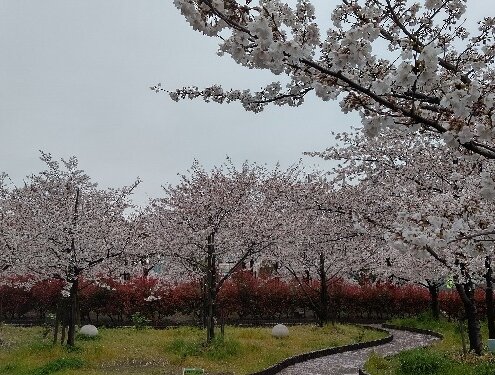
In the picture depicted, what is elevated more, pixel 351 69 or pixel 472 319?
pixel 351 69

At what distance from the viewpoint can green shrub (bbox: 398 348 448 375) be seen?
9516 millimetres

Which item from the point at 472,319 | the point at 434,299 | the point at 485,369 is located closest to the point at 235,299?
the point at 434,299

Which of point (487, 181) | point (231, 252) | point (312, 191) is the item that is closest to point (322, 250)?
point (231, 252)

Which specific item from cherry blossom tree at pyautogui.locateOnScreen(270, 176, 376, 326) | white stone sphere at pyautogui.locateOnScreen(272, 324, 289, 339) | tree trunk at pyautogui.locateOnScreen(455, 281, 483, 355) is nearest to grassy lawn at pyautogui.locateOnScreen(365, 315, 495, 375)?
tree trunk at pyautogui.locateOnScreen(455, 281, 483, 355)

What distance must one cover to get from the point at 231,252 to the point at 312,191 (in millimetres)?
3864

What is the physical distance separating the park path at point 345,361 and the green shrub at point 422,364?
6.68 ft

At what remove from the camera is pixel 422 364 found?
963cm

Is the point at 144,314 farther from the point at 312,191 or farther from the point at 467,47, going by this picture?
the point at 467,47

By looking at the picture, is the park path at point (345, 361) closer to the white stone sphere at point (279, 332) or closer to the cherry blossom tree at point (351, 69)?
the white stone sphere at point (279, 332)

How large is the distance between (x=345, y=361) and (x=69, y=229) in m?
8.35

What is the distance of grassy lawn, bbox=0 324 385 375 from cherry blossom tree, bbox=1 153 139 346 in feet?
4.30

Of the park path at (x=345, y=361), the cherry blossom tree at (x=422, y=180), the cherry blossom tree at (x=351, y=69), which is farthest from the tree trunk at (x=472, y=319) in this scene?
the cherry blossom tree at (x=351, y=69)

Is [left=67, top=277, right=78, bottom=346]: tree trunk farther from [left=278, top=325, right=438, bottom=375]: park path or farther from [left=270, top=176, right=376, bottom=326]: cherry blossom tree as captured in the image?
[left=270, top=176, right=376, bottom=326]: cherry blossom tree

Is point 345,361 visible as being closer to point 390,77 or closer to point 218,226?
point 218,226
